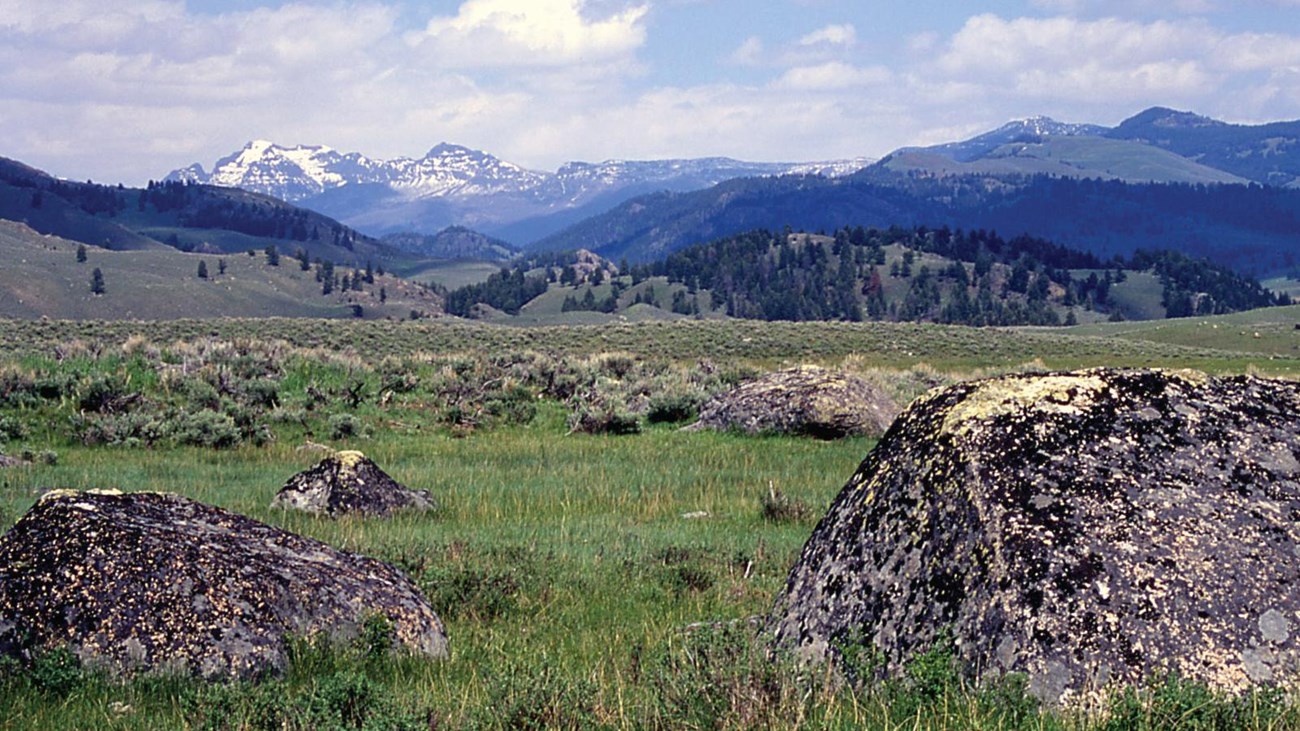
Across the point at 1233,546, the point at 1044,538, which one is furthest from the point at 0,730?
the point at 1233,546

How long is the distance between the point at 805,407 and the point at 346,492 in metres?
10.6

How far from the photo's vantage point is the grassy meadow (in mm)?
4277

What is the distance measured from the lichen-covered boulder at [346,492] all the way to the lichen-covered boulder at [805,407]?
9546mm

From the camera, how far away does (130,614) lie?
5426mm

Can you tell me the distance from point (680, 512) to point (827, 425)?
833 centimetres

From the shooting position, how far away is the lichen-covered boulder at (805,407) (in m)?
20.5

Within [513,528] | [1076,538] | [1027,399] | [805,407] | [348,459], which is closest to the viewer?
[1076,538]

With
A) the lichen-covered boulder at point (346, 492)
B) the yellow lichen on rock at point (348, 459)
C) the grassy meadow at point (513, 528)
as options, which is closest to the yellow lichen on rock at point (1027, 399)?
the grassy meadow at point (513, 528)

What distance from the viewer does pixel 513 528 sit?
11.2 meters

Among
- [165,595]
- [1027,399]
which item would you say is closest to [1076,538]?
[1027,399]

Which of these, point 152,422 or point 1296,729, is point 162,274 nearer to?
point 152,422

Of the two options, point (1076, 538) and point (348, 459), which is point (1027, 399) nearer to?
point (1076, 538)

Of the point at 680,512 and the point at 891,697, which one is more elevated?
the point at 891,697

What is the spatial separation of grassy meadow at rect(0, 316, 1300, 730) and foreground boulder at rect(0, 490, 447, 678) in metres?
0.18
